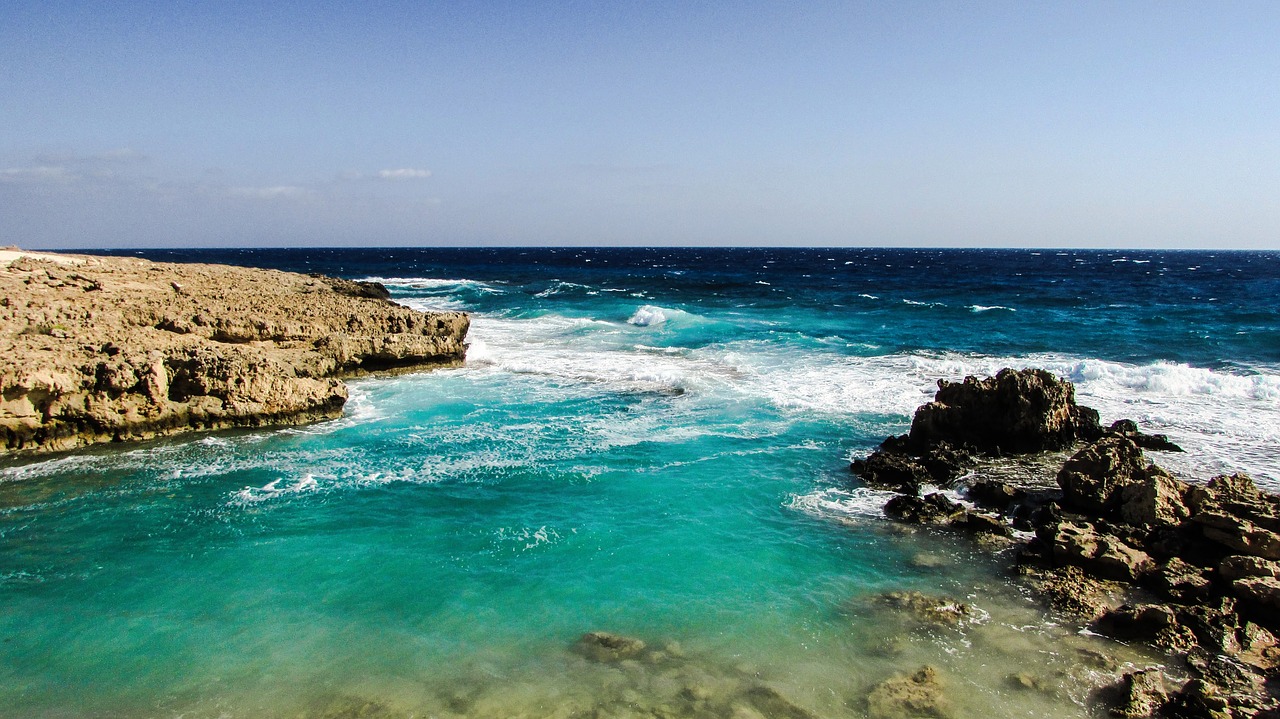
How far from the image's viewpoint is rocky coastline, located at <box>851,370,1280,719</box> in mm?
7025

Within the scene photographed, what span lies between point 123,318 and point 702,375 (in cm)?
1500

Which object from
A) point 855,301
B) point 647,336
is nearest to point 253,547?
point 647,336

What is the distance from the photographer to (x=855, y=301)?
45719mm

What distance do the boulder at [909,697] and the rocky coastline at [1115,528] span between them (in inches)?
42.2

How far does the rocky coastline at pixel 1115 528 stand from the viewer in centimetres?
702

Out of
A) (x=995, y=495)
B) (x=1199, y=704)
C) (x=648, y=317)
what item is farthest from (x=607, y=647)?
(x=648, y=317)

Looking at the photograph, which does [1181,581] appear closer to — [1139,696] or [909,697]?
[1139,696]

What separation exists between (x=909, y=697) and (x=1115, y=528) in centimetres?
533

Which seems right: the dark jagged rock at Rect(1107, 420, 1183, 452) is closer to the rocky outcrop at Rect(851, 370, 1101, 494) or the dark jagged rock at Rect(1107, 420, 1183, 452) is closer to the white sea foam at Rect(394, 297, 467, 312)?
the rocky outcrop at Rect(851, 370, 1101, 494)

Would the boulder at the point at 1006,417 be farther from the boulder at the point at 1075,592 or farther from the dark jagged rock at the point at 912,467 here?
the boulder at the point at 1075,592

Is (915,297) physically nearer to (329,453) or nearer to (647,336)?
(647,336)

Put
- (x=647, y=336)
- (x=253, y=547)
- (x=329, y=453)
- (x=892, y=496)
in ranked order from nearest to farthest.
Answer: (x=253, y=547) < (x=892, y=496) < (x=329, y=453) < (x=647, y=336)

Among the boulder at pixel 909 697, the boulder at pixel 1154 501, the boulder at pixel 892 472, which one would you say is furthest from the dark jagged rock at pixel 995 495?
the boulder at pixel 909 697

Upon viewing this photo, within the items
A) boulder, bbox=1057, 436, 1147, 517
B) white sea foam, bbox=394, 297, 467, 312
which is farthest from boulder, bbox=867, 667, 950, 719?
white sea foam, bbox=394, 297, 467, 312
